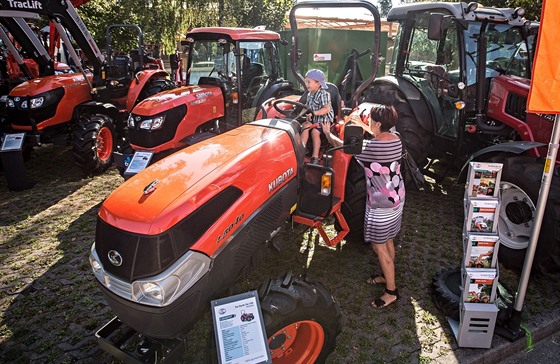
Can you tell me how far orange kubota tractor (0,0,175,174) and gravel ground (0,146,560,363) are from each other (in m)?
1.10

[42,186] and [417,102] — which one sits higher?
[417,102]

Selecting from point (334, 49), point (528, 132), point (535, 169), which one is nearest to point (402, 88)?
point (528, 132)

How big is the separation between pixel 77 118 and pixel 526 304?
21.7ft

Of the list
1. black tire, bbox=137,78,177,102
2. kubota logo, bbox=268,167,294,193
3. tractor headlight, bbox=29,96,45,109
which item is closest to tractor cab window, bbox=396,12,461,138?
kubota logo, bbox=268,167,294,193

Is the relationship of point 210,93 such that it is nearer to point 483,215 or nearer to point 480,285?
point 483,215

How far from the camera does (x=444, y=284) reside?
3.28 m

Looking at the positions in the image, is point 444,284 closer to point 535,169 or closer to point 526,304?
point 526,304

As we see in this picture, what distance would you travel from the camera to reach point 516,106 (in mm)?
4230

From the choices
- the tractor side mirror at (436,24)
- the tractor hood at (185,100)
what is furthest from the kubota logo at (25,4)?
the tractor side mirror at (436,24)

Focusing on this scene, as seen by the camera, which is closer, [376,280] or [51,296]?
[51,296]

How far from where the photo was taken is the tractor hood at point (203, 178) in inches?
82.2

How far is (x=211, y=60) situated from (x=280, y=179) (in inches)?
153

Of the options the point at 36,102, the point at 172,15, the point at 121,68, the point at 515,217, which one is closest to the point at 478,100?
the point at 515,217

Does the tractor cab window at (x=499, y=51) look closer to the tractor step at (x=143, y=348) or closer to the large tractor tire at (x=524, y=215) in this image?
the large tractor tire at (x=524, y=215)
